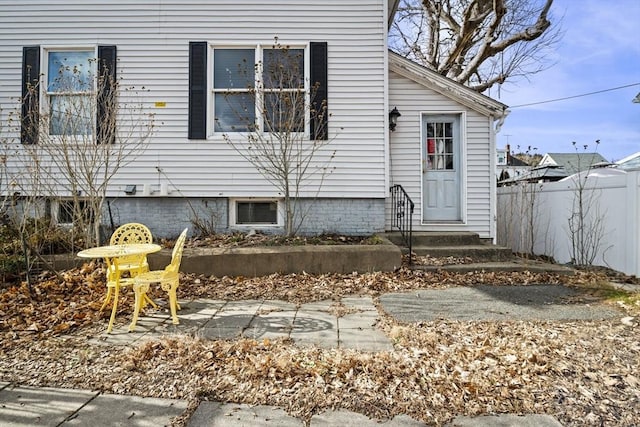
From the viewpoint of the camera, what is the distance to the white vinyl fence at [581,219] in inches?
245

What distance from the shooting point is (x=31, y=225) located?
6.32 m

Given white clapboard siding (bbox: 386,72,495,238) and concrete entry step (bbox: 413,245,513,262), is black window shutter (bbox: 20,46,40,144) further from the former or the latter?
concrete entry step (bbox: 413,245,513,262)

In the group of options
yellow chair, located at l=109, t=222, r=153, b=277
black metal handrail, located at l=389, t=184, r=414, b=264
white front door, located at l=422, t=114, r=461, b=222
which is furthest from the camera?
white front door, located at l=422, t=114, r=461, b=222

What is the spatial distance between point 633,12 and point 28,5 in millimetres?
16603

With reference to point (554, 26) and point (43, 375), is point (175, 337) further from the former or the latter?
point (554, 26)

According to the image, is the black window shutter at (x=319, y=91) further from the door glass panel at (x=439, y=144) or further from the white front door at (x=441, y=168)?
the door glass panel at (x=439, y=144)

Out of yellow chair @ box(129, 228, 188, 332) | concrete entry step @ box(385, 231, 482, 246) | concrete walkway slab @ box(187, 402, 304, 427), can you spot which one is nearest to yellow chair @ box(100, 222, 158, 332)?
yellow chair @ box(129, 228, 188, 332)

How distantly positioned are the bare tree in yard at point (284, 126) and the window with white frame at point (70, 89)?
2.32 meters

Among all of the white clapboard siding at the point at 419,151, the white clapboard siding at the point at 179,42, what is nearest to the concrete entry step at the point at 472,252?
the white clapboard siding at the point at 419,151

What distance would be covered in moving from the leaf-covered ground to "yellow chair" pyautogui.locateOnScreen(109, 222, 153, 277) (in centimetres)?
58

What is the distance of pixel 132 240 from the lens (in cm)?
478

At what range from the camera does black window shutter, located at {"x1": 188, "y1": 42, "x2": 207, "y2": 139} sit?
719 cm

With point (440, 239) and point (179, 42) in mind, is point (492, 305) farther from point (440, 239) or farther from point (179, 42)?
point (179, 42)

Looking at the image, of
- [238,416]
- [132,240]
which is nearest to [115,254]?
[132,240]
